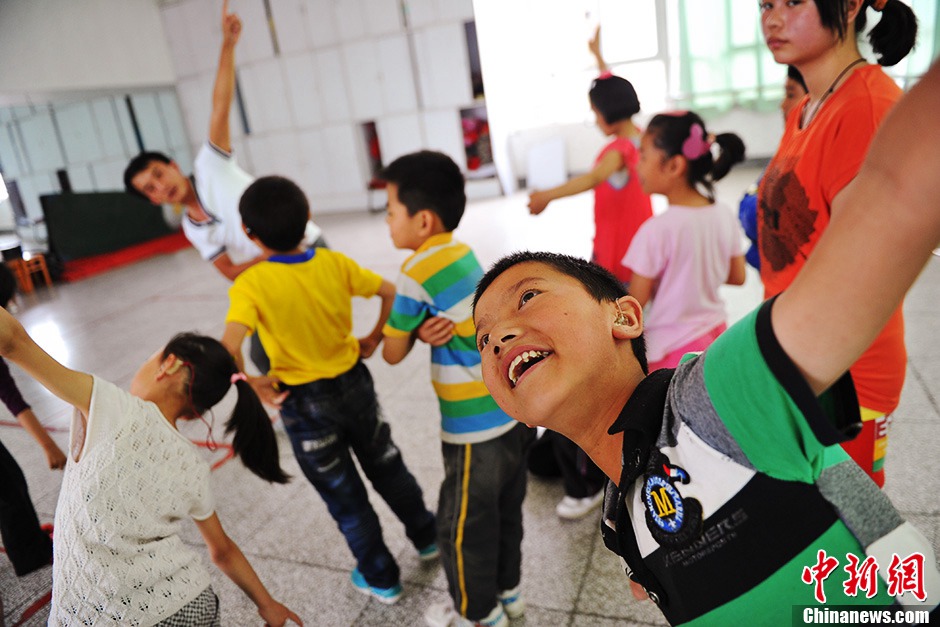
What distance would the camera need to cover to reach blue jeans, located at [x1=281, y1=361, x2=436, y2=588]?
155 cm

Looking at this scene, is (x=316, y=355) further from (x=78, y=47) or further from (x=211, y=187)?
(x=78, y=47)

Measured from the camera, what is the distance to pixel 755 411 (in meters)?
0.47

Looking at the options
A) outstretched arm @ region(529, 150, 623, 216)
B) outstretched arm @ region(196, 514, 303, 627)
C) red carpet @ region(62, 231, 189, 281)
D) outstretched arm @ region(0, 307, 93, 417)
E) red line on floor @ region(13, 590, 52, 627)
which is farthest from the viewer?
red carpet @ region(62, 231, 189, 281)

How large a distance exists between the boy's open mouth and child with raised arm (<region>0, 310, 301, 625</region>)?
0.73m

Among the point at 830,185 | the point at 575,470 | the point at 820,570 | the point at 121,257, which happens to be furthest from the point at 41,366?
the point at 121,257

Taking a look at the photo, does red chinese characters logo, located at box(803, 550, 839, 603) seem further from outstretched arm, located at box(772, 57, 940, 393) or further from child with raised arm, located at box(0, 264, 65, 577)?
child with raised arm, located at box(0, 264, 65, 577)

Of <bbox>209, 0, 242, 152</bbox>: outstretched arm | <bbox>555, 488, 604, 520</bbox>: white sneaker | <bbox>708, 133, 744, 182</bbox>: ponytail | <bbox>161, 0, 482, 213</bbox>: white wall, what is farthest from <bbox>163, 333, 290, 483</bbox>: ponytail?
<bbox>161, 0, 482, 213</bbox>: white wall

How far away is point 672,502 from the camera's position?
0.57 metres

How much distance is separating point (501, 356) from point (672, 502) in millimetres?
241

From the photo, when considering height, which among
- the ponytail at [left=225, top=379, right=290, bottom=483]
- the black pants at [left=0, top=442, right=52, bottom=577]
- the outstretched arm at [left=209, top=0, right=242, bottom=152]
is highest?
the outstretched arm at [left=209, top=0, right=242, bottom=152]

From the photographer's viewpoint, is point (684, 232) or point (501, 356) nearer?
point (501, 356)

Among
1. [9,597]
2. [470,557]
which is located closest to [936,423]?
[470,557]

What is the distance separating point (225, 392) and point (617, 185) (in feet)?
4.88

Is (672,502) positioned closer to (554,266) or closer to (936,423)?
(554,266)
